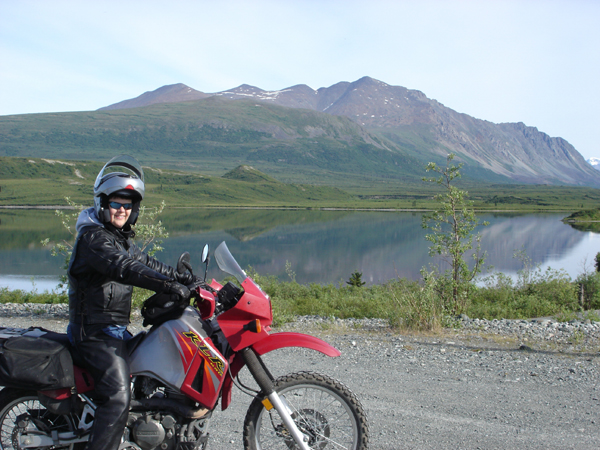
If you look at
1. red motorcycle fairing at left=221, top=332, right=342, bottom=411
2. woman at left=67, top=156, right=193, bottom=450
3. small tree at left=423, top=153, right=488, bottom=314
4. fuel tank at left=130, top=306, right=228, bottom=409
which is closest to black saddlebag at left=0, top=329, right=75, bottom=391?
woman at left=67, top=156, right=193, bottom=450

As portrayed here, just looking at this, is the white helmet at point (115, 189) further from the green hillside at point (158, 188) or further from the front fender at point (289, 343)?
the green hillside at point (158, 188)

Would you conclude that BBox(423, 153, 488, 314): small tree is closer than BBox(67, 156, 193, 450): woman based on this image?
No

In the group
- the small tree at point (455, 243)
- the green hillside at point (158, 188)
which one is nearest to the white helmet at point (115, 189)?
the small tree at point (455, 243)

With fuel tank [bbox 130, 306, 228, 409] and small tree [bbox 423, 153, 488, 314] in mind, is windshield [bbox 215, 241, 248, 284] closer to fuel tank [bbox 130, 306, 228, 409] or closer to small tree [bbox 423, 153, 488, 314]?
fuel tank [bbox 130, 306, 228, 409]

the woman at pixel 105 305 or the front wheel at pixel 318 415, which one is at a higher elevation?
the woman at pixel 105 305

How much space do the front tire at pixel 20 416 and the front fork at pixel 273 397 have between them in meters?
1.31

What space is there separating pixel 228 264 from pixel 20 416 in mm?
1742

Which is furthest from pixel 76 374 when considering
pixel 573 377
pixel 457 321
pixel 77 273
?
pixel 457 321

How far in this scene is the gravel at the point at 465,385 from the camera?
3.94m

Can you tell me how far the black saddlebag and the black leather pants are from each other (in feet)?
0.45

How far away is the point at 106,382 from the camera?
299cm

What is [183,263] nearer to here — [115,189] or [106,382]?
[115,189]

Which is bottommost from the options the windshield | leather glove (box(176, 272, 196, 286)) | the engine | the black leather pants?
the engine

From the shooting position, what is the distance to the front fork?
122 inches
